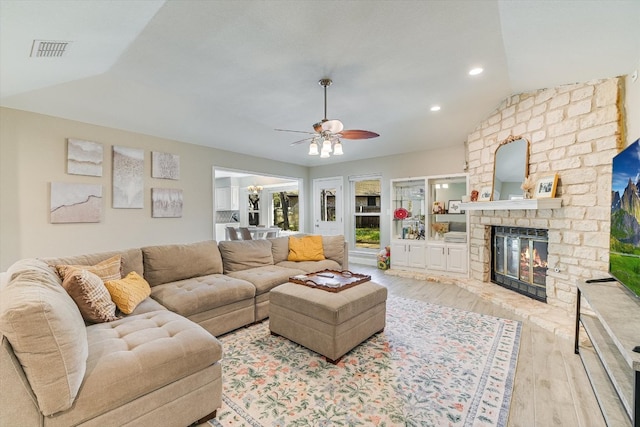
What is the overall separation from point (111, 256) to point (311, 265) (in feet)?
7.65

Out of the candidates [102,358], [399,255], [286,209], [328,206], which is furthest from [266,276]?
[286,209]

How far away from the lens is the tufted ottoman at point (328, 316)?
2.28 metres

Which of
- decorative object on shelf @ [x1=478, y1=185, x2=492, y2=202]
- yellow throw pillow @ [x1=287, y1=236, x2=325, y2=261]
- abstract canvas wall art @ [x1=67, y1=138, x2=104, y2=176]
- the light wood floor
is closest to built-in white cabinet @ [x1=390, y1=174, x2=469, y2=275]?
decorative object on shelf @ [x1=478, y1=185, x2=492, y2=202]

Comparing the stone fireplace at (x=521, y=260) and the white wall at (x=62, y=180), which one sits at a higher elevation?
the white wall at (x=62, y=180)

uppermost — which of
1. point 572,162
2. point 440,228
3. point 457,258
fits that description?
point 572,162

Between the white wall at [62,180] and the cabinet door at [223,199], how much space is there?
15.1ft

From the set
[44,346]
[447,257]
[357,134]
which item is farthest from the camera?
[447,257]

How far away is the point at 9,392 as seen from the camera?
1123mm

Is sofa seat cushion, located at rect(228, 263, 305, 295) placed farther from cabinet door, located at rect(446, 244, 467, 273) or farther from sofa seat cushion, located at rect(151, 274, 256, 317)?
cabinet door, located at rect(446, 244, 467, 273)

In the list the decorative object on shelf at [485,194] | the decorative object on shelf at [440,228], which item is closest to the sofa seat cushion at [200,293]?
the decorative object on shelf at [485,194]

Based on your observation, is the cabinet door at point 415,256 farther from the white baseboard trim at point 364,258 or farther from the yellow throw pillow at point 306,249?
the yellow throw pillow at point 306,249

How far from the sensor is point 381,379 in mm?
2086

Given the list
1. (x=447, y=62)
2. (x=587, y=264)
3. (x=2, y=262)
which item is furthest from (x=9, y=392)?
(x=587, y=264)

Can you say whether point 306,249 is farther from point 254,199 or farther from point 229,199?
point 229,199
